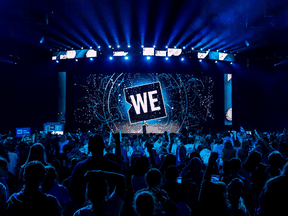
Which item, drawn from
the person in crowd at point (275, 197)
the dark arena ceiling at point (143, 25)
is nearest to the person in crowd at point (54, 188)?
the person in crowd at point (275, 197)

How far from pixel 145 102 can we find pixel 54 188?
16835 millimetres

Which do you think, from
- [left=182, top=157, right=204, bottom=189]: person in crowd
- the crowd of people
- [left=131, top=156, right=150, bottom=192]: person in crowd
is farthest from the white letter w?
[left=131, top=156, right=150, bottom=192]: person in crowd

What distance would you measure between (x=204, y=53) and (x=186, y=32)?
4.93m

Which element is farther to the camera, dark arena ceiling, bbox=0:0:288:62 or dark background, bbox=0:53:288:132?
dark background, bbox=0:53:288:132

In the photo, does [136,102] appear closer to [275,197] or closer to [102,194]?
[275,197]

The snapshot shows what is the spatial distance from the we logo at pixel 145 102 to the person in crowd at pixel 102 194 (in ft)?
58.9

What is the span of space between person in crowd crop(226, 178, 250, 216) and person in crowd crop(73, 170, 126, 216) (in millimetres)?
1440

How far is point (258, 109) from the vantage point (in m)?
21.9

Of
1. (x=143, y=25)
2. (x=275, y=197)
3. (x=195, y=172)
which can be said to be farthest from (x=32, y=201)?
(x=143, y=25)

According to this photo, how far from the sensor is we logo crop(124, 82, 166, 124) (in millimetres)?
20078

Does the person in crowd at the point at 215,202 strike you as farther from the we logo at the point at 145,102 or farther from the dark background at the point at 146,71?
the dark background at the point at 146,71

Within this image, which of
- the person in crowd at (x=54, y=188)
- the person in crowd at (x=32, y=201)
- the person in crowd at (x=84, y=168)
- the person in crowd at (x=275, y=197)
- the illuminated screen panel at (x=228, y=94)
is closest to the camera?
the person in crowd at (x=32, y=201)

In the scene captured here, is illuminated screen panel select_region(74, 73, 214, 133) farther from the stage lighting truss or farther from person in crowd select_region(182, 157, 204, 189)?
person in crowd select_region(182, 157, 204, 189)

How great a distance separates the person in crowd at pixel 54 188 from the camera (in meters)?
3.29
